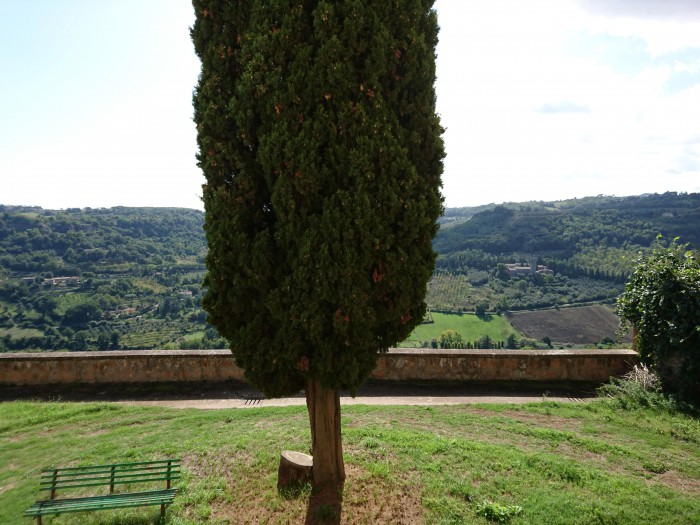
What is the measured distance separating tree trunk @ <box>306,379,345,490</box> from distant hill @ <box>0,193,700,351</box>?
40.5m

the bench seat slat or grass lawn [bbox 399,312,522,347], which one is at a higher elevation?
the bench seat slat

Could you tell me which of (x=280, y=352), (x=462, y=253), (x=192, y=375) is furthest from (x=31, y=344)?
(x=462, y=253)

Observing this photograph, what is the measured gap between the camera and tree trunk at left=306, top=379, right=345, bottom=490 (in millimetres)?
4785

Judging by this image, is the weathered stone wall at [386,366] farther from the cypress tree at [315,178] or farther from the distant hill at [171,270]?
the distant hill at [171,270]

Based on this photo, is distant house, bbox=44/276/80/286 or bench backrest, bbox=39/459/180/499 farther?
distant house, bbox=44/276/80/286

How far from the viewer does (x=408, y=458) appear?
219 inches

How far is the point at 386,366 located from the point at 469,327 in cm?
4904

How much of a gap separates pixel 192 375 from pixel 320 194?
708 centimetres

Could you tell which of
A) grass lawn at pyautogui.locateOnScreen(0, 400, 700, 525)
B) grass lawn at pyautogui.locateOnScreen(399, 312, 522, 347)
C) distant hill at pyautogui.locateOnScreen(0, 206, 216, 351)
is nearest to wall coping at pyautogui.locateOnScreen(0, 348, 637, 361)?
grass lawn at pyautogui.locateOnScreen(0, 400, 700, 525)

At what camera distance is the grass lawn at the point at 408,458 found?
4.47 meters

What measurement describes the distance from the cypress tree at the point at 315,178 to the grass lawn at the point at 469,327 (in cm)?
4436

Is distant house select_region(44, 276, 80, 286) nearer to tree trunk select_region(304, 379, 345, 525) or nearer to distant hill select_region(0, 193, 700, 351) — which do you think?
distant hill select_region(0, 193, 700, 351)

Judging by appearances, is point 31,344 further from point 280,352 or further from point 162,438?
point 280,352

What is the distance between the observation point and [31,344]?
42125 millimetres
